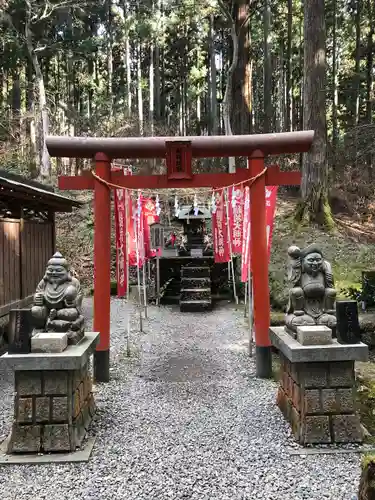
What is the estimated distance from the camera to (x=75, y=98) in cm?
2598

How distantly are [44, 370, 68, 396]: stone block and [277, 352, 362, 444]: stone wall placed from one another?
7.24ft

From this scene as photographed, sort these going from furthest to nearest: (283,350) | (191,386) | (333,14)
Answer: (333,14)
(191,386)
(283,350)

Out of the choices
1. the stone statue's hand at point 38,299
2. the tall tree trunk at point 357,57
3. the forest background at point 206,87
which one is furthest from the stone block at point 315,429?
the tall tree trunk at point 357,57

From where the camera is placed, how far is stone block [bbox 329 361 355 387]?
13.1 feet

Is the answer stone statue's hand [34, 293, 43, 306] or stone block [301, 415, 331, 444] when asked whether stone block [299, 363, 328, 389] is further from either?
stone statue's hand [34, 293, 43, 306]

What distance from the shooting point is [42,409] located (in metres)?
3.89

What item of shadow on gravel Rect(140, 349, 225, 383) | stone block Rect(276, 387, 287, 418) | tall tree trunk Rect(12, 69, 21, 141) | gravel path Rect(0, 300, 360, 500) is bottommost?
shadow on gravel Rect(140, 349, 225, 383)

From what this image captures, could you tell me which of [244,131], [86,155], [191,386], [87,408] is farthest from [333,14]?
[87,408]

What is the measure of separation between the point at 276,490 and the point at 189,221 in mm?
10361

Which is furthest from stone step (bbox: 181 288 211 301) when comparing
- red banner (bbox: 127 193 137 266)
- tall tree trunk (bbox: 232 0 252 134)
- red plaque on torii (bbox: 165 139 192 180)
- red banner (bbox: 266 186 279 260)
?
tall tree trunk (bbox: 232 0 252 134)

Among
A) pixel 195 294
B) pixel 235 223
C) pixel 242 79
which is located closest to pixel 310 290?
pixel 235 223

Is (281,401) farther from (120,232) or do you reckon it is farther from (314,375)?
(120,232)

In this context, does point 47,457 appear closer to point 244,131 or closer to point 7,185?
point 7,185

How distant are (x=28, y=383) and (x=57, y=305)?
787mm
